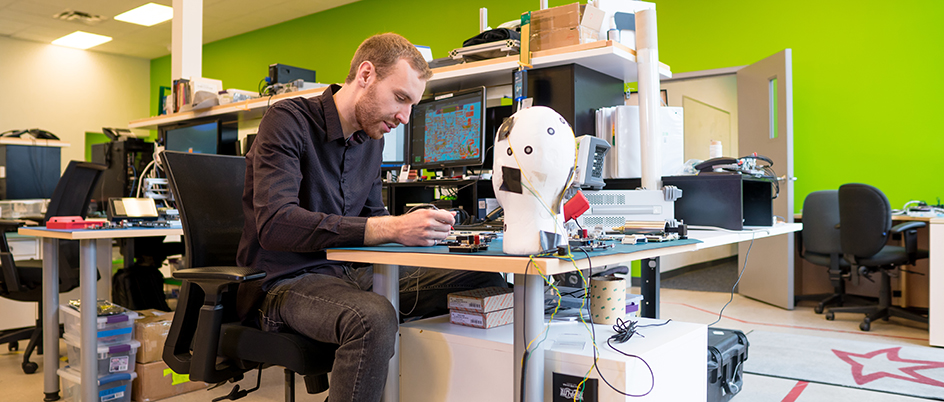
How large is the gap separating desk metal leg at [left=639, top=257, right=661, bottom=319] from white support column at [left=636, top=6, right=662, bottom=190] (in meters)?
0.25

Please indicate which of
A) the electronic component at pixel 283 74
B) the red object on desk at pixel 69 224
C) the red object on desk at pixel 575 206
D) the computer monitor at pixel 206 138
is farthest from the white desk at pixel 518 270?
the computer monitor at pixel 206 138

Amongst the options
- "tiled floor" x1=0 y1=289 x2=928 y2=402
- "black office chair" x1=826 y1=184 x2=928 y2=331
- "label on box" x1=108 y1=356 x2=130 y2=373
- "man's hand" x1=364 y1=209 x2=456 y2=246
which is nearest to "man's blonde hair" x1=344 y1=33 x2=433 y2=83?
"man's hand" x1=364 y1=209 x2=456 y2=246

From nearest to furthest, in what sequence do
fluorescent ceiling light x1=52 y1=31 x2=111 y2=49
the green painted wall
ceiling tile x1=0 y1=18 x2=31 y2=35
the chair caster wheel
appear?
the chair caster wheel, the green painted wall, ceiling tile x1=0 y1=18 x2=31 y2=35, fluorescent ceiling light x1=52 y1=31 x2=111 y2=49

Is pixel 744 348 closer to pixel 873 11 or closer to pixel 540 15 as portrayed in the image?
pixel 540 15

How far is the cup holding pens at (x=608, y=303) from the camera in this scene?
1394 millimetres

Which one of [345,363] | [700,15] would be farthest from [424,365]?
[700,15]

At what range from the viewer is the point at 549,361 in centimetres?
111

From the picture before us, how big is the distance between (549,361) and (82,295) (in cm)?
183

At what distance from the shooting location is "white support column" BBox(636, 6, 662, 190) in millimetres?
1973

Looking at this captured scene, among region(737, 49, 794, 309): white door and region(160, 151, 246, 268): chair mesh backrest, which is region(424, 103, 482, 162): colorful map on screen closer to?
region(160, 151, 246, 268): chair mesh backrest

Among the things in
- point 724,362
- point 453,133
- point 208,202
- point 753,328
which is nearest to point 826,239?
point 753,328

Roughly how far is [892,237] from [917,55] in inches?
49.9

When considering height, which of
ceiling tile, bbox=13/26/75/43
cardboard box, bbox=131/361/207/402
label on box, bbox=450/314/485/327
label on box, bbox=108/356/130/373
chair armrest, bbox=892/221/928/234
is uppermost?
ceiling tile, bbox=13/26/75/43

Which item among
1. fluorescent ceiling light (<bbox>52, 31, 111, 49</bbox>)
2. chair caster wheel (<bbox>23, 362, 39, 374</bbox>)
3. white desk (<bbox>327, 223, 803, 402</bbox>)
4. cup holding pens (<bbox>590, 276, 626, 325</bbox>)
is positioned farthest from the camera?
fluorescent ceiling light (<bbox>52, 31, 111, 49</bbox>)
